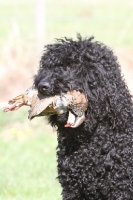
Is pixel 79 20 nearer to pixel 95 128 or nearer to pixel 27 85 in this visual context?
pixel 27 85

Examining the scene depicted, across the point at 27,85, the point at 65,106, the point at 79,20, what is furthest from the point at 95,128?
the point at 79,20

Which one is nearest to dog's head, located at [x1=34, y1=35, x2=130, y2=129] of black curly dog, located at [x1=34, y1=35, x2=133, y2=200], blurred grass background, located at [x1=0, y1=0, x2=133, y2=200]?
black curly dog, located at [x1=34, y1=35, x2=133, y2=200]

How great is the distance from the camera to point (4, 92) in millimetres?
11938

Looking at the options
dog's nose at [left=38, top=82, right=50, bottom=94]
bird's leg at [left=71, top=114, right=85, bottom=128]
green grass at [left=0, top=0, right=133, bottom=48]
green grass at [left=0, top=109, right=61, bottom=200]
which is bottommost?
bird's leg at [left=71, top=114, right=85, bottom=128]

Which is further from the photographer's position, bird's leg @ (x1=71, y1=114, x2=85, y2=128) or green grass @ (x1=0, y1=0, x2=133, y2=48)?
green grass @ (x1=0, y1=0, x2=133, y2=48)

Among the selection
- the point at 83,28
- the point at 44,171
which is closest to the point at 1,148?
the point at 44,171

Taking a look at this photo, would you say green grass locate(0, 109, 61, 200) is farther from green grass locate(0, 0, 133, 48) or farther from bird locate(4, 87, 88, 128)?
bird locate(4, 87, 88, 128)

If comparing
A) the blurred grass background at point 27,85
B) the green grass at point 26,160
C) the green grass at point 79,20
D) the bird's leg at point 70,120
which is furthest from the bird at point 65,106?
the green grass at point 79,20

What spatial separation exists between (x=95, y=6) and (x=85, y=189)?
52.6 ft

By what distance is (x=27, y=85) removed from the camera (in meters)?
11.8

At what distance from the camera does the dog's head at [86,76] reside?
17.0ft

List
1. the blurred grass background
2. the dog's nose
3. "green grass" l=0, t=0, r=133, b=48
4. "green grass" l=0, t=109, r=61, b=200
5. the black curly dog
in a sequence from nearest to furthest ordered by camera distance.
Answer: the dog's nose < the black curly dog < "green grass" l=0, t=109, r=61, b=200 < the blurred grass background < "green grass" l=0, t=0, r=133, b=48

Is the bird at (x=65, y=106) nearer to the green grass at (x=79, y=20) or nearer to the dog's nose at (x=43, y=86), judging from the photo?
the dog's nose at (x=43, y=86)

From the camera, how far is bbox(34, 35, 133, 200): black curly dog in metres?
5.28
